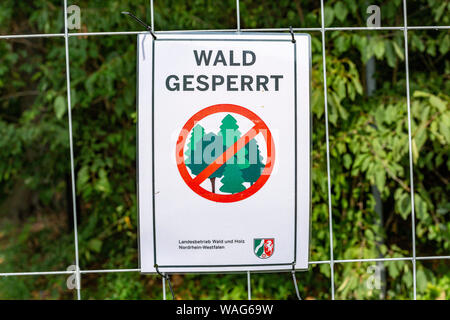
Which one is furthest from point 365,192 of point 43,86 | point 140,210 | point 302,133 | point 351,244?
point 43,86

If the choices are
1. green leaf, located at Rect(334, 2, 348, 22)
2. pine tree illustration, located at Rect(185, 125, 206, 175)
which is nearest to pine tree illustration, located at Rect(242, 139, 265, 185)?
pine tree illustration, located at Rect(185, 125, 206, 175)

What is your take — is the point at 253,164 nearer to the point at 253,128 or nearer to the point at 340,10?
the point at 253,128

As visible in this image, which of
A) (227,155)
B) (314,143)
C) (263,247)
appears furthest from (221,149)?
(314,143)

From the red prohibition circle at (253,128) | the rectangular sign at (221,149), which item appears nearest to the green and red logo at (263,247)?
the rectangular sign at (221,149)

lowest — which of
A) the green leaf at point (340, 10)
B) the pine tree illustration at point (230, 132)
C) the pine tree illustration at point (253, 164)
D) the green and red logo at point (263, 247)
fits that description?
the green and red logo at point (263, 247)

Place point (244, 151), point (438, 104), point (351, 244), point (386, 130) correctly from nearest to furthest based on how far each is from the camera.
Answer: point (244, 151), point (438, 104), point (386, 130), point (351, 244)

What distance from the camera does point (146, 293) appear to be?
10.7ft

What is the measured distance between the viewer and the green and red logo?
1540mm

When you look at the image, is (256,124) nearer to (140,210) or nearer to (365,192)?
(140,210)

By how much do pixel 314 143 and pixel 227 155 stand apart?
1318mm

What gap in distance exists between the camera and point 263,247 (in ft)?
5.06

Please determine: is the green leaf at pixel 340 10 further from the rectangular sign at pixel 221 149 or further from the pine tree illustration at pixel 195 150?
the pine tree illustration at pixel 195 150

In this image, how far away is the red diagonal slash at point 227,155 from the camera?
59.0 inches

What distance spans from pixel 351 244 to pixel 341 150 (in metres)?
0.58
